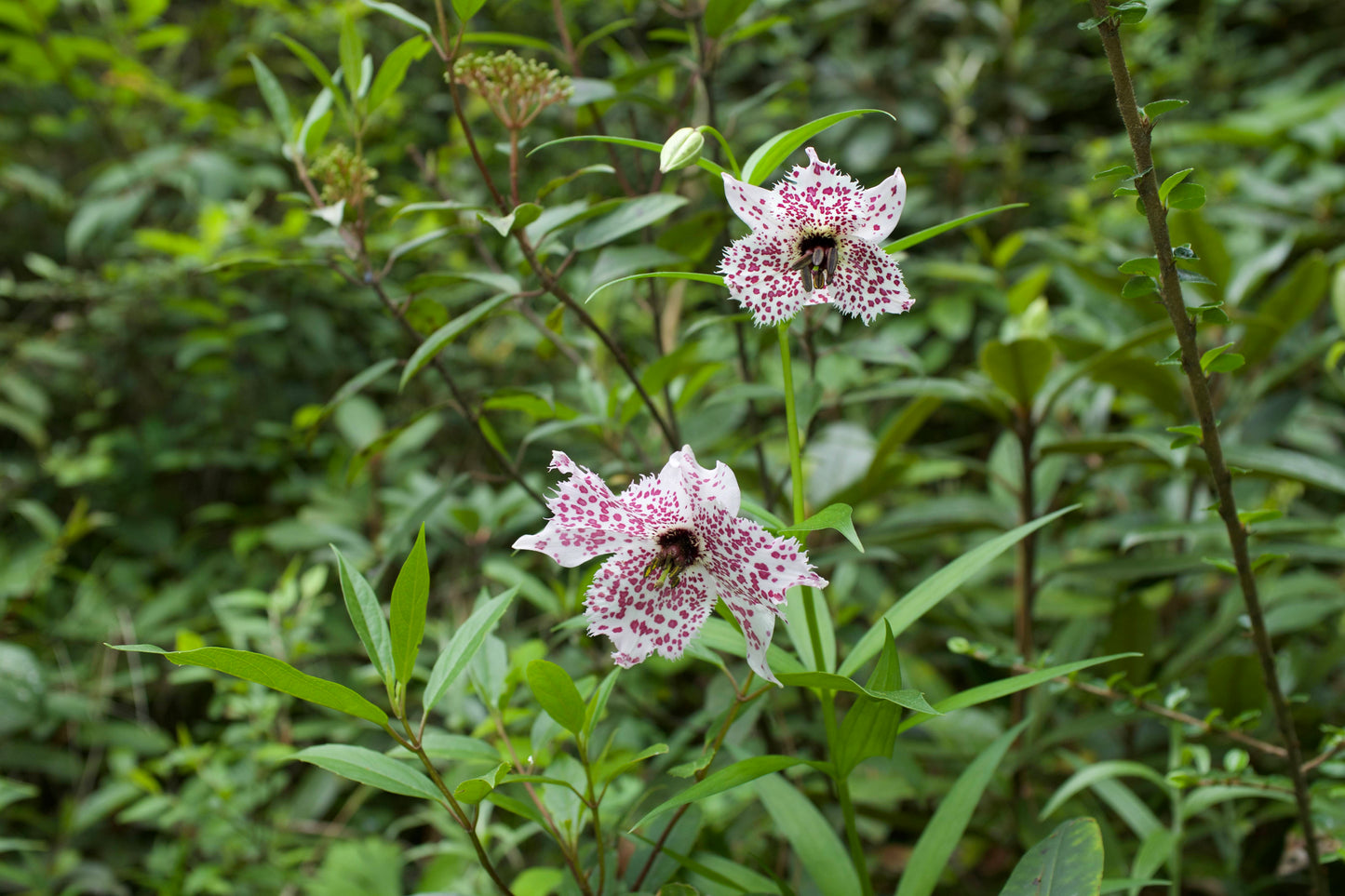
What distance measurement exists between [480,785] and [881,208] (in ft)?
1.39

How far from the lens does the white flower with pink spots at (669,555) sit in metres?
0.49

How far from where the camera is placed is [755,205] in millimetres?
529

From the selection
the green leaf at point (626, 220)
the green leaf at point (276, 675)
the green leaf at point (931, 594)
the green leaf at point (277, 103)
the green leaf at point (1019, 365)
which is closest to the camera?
the green leaf at point (276, 675)

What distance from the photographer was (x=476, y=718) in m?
1.01

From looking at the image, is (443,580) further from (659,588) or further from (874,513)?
(659,588)

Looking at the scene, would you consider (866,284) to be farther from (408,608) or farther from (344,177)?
(344,177)

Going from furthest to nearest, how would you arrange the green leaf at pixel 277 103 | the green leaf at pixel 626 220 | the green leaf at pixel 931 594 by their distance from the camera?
the green leaf at pixel 277 103
the green leaf at pixel 626 220
the green leaf at pixel 931 594

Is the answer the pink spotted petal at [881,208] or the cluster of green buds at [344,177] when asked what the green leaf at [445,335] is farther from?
the pink spotted petal at [881,208]

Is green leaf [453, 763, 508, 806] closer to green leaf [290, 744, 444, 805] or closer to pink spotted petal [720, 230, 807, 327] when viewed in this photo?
green leaf [290, 744, 444, 805]

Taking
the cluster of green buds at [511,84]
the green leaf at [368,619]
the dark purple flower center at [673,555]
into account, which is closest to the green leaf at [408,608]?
the green leaf at [368,619]

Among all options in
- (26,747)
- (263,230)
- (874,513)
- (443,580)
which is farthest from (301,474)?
(874,513)

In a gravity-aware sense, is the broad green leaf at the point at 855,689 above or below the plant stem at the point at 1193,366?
below

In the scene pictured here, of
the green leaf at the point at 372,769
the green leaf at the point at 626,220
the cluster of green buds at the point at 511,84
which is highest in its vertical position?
the cluster of green buds at the point at 511,84

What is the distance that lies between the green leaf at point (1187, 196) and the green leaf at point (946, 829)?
15.0 inches
